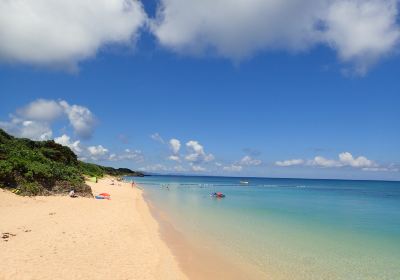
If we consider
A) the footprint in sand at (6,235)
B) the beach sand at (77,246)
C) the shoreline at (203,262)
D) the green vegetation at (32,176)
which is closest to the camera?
the beach sand at (77,246)

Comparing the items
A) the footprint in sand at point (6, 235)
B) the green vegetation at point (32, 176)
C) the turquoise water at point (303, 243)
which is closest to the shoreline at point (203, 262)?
the turquoise water at point (303, 243)

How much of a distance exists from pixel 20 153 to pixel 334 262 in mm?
29775

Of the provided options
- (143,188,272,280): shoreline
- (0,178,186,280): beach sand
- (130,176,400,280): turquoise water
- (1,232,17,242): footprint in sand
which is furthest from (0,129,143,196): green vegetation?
(143,188,272,280): shoreline

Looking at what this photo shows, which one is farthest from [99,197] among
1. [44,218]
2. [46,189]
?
[44,218]

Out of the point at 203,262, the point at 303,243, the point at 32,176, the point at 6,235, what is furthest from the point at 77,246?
the point at 32,176

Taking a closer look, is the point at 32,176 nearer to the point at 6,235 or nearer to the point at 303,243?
the point at 6,235

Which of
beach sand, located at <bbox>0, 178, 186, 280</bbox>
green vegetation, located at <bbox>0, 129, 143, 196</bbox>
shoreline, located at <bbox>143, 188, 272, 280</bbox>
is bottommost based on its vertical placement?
shoreline, located at <bbox>143, 188, 272, 280</bbox>

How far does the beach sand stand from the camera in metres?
12.0

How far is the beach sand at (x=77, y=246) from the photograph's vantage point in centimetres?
1195

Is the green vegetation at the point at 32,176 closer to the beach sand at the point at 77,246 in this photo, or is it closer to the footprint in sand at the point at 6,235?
the beach sand at the point at 77,246

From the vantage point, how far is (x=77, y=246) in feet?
49.6

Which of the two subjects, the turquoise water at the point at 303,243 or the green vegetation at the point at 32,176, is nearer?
the turquoise water at the point at 303,243

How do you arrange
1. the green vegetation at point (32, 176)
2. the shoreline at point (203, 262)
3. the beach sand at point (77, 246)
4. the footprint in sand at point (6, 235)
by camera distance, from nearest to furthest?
the beach sand at point (77, 246) → the shoreline at point (203, 262) → the footprint in sand at point (6, 235) → the green vegetation at point (32, 176)

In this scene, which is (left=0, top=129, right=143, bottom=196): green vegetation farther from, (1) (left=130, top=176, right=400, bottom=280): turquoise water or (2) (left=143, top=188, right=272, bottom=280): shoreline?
(2) (left=143, top=188, right=272, bottom=280): shoreline
